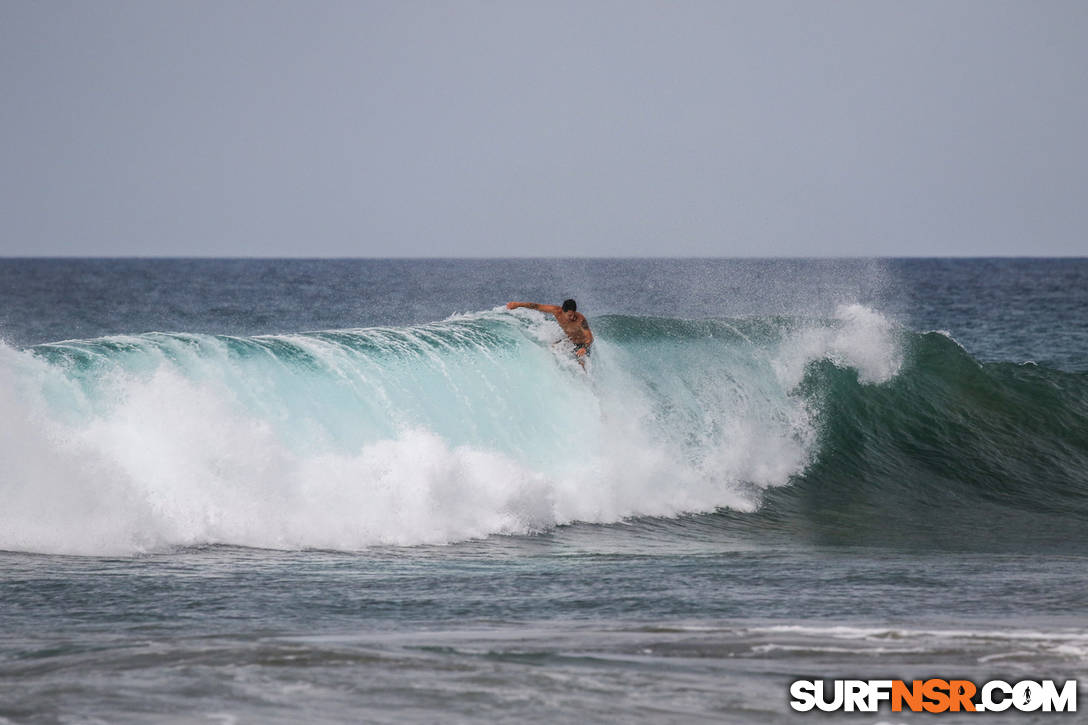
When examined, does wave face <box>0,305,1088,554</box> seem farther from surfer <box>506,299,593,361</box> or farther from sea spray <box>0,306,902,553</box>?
surfer <box>506,299,593,361</box>

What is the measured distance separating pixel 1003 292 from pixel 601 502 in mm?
66486

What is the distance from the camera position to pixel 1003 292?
75625 mm

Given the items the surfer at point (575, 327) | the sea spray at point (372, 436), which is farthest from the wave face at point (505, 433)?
the surfer at point (575, 327)

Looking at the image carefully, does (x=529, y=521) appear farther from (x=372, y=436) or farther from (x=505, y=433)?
(x=505, y=433)

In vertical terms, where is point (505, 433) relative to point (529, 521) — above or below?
above

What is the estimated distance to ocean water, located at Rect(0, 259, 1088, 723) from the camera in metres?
7.27

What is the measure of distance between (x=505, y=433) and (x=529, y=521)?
215 centimetres

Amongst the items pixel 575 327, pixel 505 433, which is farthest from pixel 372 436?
pixel 575 327

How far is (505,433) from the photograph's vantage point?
1554 centimetres

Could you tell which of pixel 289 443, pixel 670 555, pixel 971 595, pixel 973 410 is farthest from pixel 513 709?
pixel 973 410

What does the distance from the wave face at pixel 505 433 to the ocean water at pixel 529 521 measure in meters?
0.04

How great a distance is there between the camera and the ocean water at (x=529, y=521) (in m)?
7.27

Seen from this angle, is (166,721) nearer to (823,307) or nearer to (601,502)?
(601,502)

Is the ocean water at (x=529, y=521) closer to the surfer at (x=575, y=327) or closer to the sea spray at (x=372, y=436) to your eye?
the sea spray at (x=372, y=436)
